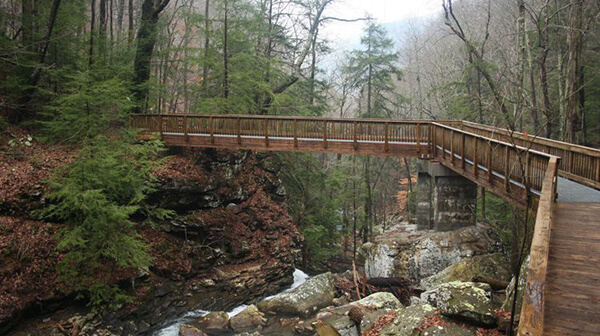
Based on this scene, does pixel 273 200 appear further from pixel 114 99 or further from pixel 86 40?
pixel 86 40

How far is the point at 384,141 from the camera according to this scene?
14.0 metres

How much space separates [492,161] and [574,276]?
5.52 m

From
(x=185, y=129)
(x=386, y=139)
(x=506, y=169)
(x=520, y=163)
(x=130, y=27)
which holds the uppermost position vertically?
(x=130, y=27)

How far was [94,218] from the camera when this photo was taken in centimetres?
938

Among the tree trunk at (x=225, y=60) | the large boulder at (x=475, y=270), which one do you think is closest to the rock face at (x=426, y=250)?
the large boulder at (x=475, y=270)

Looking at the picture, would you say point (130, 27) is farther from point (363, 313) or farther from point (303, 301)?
point (363, 313)

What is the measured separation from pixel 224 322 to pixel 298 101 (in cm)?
1356

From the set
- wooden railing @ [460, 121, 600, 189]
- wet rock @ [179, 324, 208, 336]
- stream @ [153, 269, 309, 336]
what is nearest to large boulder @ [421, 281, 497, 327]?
wooden railing @ [460, 121, 600, 189]

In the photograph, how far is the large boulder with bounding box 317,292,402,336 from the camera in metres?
9.04

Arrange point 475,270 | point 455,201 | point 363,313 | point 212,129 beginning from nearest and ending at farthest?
point 363,313, point 475,270, point 455,201, point 212,129

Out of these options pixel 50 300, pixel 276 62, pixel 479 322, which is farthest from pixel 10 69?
pixel 479 322

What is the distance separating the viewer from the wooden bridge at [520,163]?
3814 millimetres

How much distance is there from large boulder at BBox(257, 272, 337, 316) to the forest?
340 centimetres

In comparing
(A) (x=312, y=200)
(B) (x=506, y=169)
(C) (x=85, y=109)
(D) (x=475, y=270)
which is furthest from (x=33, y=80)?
(D) (x=475, y=270)
